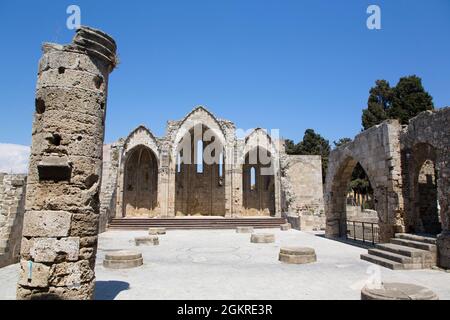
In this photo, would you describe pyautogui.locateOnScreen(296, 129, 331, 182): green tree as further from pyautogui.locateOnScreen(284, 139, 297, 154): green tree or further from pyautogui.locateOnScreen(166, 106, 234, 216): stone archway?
pyautogui.locateOnScreen(166, 106, 234, 216): stone archway

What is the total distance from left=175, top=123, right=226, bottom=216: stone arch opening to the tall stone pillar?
22.9 metres

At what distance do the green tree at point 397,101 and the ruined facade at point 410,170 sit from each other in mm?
24951

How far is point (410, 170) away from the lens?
11227mm

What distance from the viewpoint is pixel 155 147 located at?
2667 cm

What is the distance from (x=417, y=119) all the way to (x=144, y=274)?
9.61 meters

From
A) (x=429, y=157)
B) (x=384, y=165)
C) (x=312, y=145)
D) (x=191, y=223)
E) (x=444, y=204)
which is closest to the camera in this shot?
(x=444, y=204)

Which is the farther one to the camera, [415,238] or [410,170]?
[410,170]

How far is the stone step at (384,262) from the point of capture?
880cm

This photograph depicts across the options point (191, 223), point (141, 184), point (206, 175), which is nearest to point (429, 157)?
point (191, 223)

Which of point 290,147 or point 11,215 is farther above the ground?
point 290,147

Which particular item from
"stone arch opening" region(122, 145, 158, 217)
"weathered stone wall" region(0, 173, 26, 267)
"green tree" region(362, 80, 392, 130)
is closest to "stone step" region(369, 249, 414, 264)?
"weathered stone wall" region(0, 173, 26, 267)

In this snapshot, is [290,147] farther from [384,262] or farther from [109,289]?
[109,289]

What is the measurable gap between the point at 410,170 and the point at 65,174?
423 inches
